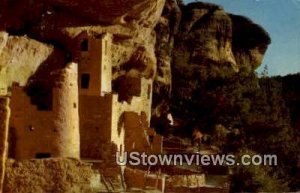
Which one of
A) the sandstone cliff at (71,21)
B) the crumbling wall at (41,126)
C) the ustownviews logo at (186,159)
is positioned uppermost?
the sandstone cliff at (71,21)

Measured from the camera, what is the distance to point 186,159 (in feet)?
57.1

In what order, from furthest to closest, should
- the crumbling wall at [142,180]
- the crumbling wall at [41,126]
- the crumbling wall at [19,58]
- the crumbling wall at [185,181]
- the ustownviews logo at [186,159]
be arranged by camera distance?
the ustownviews logo at [186,159] → the crumbling wall at [19,58] → the crumbling wall at [185,181] → the crumbling wall at [142,180] → the crumbling wall at [41,126]

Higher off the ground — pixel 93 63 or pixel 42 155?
pixel 93 63

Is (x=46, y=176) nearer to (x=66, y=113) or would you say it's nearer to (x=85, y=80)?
(x=66, y=113)

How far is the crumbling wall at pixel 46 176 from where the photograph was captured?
39.0 ft

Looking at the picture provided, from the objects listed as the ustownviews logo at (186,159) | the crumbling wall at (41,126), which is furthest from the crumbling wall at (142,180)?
the crumbling wall at (41,126)

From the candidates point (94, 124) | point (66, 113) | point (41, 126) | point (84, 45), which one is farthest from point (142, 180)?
point (84, 45)

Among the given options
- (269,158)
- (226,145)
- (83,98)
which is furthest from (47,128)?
(269,158)

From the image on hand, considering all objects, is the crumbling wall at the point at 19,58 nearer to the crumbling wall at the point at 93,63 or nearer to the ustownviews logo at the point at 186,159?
the crumbling wall at the point at 93,63

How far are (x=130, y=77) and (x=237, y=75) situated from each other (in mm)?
6265

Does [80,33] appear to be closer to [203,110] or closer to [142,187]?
[142,187]

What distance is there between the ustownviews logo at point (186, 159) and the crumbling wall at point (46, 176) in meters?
2.52

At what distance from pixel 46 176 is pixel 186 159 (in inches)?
236

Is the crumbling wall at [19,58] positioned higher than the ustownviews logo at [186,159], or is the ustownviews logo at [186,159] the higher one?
the crumbling wall at [19,58]
